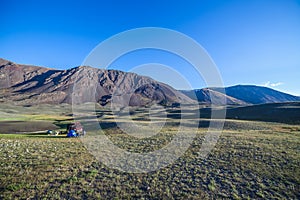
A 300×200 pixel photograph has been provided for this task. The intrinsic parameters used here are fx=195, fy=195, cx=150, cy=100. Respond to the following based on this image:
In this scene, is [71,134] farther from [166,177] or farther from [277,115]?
[277,115]

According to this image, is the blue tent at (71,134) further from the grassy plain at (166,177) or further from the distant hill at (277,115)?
the distant hill at (277,115)

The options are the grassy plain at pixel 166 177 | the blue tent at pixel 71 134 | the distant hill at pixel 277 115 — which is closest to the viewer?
the grassy plain at pixel 166 177

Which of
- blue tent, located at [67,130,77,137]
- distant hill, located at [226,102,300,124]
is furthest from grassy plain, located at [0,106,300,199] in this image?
distant hill, located at [226,102,300,124]

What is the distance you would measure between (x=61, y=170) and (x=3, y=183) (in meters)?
3.82

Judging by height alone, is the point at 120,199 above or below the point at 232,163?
below

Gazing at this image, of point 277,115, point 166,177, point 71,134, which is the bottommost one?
point 166,177

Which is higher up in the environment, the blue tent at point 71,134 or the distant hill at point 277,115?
the distant hill at point 277,115

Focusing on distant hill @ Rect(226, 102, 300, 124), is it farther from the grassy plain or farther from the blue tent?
the blue tent

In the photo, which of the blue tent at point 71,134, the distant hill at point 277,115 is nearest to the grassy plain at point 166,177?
the blue tent at point 71,134

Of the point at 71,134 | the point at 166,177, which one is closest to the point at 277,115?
the point at 71,134

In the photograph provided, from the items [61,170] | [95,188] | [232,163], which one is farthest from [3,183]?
[232,163]

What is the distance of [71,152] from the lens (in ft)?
71.3

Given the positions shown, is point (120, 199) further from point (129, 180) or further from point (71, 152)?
point (71, 152)

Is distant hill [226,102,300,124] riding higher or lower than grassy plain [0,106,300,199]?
higher
